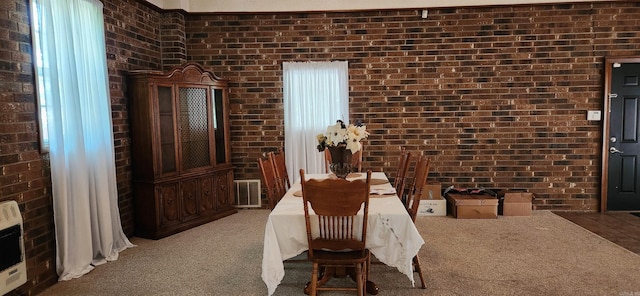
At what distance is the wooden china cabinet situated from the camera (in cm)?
406

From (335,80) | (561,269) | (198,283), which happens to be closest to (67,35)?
(198,283)

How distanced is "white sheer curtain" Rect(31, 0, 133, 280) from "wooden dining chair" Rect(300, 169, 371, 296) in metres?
2.09

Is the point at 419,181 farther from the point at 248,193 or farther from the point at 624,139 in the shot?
the point at 624,139

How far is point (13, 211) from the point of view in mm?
2643

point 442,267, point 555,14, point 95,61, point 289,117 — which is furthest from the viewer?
point 289,117

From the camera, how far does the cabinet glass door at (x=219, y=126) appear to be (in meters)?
4.89

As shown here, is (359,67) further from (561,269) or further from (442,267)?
(561,269)

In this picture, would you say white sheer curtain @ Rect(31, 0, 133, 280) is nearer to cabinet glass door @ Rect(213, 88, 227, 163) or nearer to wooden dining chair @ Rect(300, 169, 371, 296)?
cabinet glass door @ Rect(213, 88, 227, 163)

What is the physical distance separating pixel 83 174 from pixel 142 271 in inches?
37.8

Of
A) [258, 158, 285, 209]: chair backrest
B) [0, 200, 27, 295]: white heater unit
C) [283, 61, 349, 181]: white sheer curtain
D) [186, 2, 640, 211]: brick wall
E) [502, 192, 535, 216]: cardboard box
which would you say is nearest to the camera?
[0, 200, 27, 295]: white heater unit

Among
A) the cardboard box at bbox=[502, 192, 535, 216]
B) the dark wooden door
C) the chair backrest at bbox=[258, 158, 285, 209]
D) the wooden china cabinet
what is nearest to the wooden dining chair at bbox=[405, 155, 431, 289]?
the chair backrest at bbox=[258, 158, 285, 209]

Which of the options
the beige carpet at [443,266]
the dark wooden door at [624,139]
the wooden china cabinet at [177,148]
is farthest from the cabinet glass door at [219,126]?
the dark wooden door at [624,139]

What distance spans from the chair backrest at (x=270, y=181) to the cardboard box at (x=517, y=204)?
2995mm

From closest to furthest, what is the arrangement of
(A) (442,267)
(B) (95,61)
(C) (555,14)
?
1. (A) (442,267)
2. (B) (95,61)
3. (C) (555,14)
